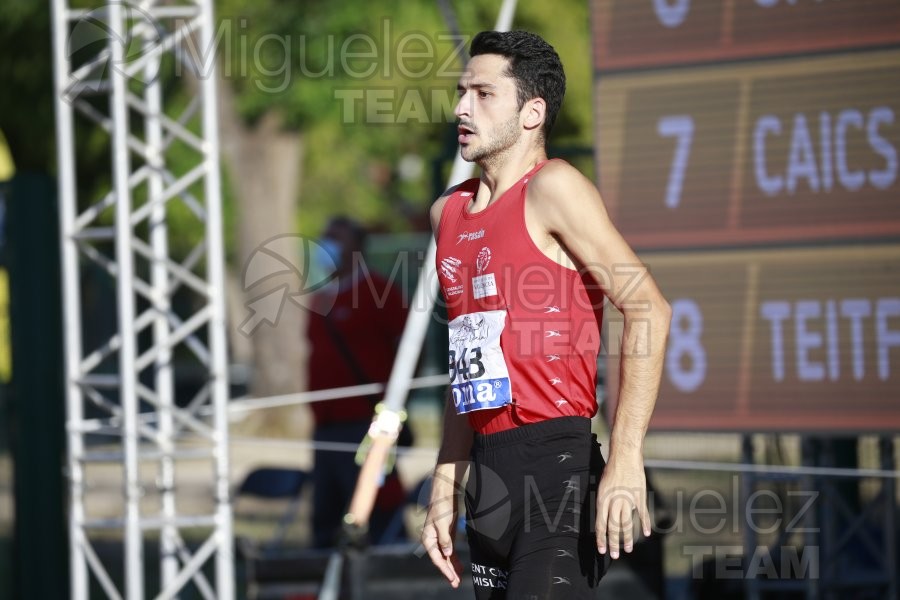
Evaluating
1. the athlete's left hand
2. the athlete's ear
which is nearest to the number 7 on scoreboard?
the athlete's ear

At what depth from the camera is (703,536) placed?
31.5 ft

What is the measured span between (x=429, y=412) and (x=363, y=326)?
9608 millimetres

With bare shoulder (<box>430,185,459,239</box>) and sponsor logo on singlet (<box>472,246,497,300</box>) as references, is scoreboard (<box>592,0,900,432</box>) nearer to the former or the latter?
bare shoulder (<box>430,185,459,239</box>)

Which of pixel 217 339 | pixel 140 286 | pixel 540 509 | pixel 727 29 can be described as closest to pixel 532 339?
pixel 540 509

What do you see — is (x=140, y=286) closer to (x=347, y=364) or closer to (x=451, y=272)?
(x=347, y=364)

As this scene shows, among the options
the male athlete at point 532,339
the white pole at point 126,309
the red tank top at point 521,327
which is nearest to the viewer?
the male athlete at point 532,339

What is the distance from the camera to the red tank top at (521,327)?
3045mm

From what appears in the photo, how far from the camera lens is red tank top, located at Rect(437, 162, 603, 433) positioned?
3.04m

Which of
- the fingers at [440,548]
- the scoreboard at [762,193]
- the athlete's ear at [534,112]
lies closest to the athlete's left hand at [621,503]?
the fingers at [440,548]

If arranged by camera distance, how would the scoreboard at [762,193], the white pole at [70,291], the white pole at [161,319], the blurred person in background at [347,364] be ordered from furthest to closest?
the blurred person in background at [347,364]
the white pole at [161,319]
the white pole at [70,291]
the scoreboard at [762,193]

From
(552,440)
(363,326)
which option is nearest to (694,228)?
(552,440)

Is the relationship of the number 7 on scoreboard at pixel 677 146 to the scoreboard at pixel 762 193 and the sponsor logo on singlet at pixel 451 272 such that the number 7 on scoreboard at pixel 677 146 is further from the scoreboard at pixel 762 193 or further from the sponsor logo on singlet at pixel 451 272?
the sponsor logo on singlet at pixel 451 272

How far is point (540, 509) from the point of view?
300cm

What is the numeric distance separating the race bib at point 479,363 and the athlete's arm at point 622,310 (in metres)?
0.25
